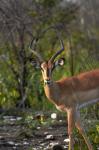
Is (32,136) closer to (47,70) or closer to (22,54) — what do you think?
(47,70)

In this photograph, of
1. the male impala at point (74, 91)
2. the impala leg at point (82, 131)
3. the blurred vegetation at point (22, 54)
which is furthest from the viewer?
the blurred vegetation at point (22, 54)

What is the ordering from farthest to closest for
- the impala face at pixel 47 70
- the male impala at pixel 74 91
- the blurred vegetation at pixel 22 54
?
the blurred vegetation at pixel 22 54 < the male impala at pixel 74 91 < the impala face at pixel 47 70

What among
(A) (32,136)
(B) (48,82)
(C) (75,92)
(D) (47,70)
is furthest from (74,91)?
(A) (32,136)

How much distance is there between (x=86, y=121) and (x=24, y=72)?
279 centimetres

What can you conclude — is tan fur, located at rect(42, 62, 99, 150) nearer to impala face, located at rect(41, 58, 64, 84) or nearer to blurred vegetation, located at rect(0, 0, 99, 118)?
impala face, located at rect(41, 58, 64, 84)

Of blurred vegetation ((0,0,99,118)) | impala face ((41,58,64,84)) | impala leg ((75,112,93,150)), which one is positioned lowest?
impala leg ((75,112,93,150))

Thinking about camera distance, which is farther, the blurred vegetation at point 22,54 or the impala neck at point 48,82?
the blurred vegetation at point 22,54

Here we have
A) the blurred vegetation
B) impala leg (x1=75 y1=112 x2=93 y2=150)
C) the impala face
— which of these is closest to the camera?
impala leg (x1=75 y1=112 x2=93 y2=150)

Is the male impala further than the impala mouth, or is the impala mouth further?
the male impala

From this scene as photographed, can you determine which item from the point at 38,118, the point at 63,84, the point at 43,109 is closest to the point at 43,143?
the point at 63,84

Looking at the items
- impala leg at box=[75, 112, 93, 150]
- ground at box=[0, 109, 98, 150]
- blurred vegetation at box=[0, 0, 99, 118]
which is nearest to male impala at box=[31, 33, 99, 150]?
impala leg at box=[75, 112, 93, 150]

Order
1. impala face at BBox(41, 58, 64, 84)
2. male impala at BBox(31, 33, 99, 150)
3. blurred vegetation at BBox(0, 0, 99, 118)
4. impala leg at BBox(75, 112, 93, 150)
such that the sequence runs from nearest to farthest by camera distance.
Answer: impala leg at BBox(75, 112, 93, 150) → impala face at BBox(41, 58, 64, 84) → male impala at BBox(31, 33, 99, 150) → blurred vegetation at BBox(0, 0, 99, 118)

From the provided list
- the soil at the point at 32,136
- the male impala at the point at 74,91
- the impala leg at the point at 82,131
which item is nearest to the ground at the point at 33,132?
the soil at the point at 32,136

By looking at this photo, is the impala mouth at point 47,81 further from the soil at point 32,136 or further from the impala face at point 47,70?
the soil at point 32,136
